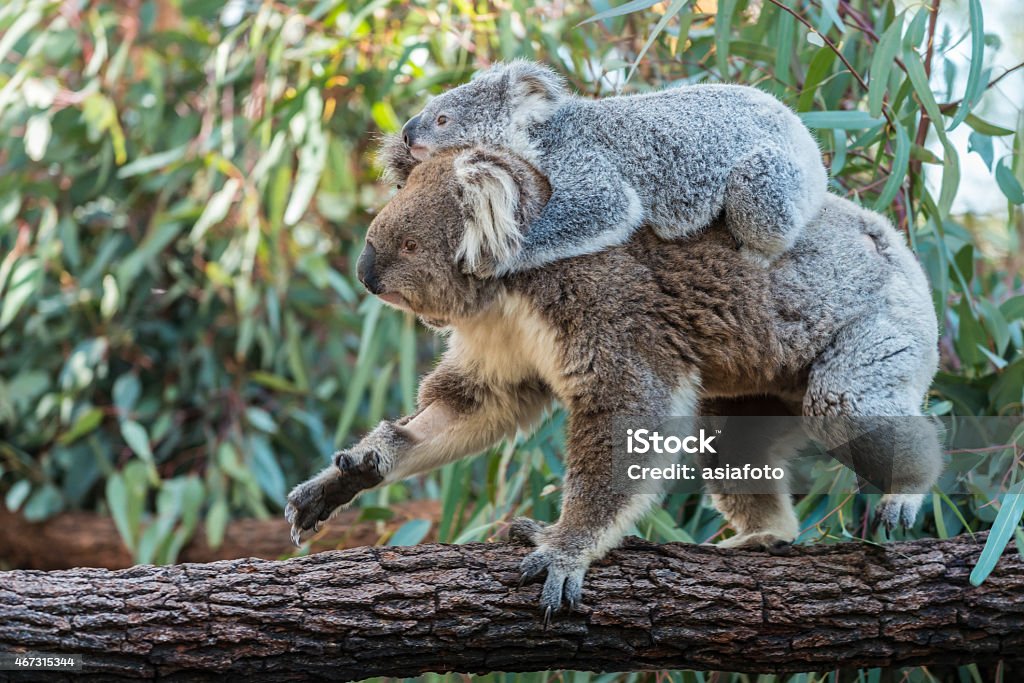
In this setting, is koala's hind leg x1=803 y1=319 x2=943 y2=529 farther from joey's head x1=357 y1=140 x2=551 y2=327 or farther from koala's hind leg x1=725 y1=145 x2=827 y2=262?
joey's head x1=357 y1=140 x2=551 y2=327

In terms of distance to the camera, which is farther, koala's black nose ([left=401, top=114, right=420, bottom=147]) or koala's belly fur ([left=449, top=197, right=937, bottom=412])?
koala's black nose ([left=401, top=114, right=420, bottom=147])

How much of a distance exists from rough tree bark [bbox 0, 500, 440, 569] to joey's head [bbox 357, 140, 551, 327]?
8.86 ft

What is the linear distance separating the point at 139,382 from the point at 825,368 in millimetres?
4334

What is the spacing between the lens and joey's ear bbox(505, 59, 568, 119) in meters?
2.84

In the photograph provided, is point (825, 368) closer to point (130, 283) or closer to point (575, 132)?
point (575, 132)

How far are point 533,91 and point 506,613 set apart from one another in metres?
1.38

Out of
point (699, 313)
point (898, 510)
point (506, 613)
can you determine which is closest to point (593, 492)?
point (506, 613)

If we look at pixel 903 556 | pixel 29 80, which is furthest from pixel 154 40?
pixel 903 556

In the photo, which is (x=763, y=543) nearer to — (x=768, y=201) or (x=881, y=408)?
(x=881, y=408)

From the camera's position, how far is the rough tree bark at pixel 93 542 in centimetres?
529

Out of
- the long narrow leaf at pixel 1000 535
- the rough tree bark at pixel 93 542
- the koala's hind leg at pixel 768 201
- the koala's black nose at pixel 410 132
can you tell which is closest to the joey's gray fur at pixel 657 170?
the koala's hind leg at pixel 768 201

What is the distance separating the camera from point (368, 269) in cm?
263

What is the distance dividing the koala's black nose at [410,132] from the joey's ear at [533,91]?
285 millimetres

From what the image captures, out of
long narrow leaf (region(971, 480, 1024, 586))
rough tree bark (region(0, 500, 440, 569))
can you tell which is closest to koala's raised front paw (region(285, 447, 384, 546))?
long narrow leaf (region(971, 480, 1024, 586))
